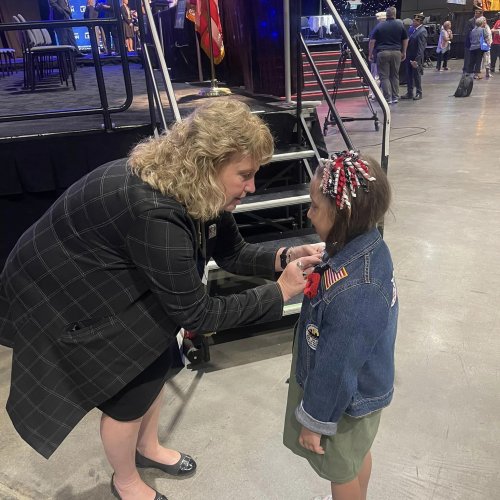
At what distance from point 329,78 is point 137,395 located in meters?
11.4

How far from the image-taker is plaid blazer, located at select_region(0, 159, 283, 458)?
1223 mm

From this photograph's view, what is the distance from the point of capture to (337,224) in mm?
1104

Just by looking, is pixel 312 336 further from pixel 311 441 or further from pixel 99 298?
pixel 99 298

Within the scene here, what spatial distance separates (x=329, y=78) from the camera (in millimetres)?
11602

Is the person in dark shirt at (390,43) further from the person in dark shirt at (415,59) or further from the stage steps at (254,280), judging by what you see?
the stage steps at (254,280)

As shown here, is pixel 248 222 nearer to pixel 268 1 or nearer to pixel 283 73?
pixel 283 73

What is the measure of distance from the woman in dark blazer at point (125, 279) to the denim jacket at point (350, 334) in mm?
219

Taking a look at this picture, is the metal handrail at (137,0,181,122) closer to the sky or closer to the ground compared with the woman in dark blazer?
closer to the sky

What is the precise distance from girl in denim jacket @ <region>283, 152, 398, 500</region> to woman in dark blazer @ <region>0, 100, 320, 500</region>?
21 cm

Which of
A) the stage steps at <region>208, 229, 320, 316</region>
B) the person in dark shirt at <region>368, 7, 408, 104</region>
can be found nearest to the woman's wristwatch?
the stage steps at <region>208, 229, 320, 316</region>

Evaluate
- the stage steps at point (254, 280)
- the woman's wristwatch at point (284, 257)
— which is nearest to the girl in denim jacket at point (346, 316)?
the woman's wristwatch at point (284, 257)

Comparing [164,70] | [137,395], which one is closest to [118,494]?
[137,395]

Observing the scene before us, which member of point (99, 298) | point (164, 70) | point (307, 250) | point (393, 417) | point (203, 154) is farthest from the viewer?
point (164, 70)

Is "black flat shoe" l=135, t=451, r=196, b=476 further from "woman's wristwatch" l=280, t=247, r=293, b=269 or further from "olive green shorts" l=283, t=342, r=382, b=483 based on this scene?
"woman's wristwatch" l=280, t=247, r=293, b=269
